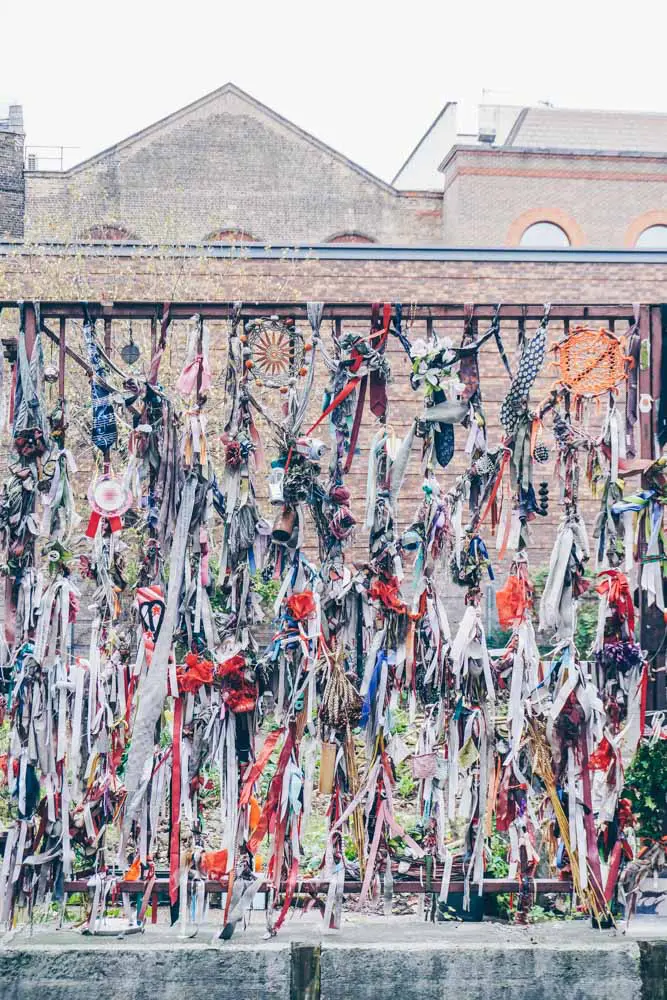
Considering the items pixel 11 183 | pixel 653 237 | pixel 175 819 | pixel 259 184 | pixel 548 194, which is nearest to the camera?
pixel 175 819

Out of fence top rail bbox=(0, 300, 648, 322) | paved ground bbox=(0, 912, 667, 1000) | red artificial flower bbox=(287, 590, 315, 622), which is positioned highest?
fence top rail bbox=(0, 300, 648, 322)

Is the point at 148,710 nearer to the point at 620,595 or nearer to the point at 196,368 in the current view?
the point at 196,368

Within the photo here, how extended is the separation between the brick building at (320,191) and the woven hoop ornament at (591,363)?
18.9 m

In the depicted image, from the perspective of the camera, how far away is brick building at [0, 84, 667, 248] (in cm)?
2278

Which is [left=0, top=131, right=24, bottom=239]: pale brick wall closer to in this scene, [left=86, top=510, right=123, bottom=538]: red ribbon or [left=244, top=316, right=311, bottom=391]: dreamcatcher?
[left=244, top=316, right=311, bottom=391]: dreamcatcher

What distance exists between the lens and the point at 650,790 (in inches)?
169

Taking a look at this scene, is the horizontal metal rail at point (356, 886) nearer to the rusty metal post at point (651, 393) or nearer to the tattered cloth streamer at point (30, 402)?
the rusty metal post at point (651, 393)

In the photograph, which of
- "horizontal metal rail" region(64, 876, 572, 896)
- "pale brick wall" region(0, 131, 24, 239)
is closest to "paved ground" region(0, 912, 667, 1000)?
"horizontal metal rail" region(64, 876, 572, 896)

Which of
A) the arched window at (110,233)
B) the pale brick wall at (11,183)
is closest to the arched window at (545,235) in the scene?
the arched window at (110,233)

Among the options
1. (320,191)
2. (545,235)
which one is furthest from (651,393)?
(320,191)

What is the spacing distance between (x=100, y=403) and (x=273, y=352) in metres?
0.79

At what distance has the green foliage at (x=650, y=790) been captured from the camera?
4.29 metres

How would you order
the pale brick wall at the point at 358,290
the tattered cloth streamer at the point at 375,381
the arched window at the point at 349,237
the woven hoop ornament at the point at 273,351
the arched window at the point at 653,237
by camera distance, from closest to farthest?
the tattered cloth streamer at the point at 375,381
the woven hoop ornament at the point at 273,351
the pale brick wall at the point at 358,290
the arched window at the point at 349,237
the arched window at the point at 653,237

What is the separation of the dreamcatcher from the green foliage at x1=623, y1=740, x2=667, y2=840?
215 centimetres
